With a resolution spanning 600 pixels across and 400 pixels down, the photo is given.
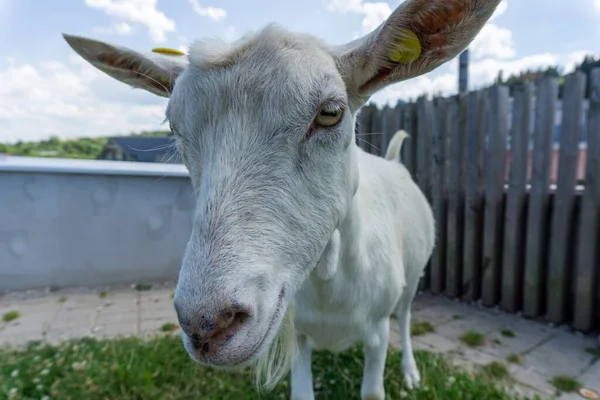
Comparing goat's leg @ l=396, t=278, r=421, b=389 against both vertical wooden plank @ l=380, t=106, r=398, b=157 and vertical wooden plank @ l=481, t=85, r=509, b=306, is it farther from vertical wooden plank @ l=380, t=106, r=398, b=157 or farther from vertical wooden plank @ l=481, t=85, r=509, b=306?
vertical wooden plank @ l=380, t=106, r=398, b=157

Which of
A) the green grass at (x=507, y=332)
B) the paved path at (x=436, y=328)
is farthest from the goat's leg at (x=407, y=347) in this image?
the green grass at (x=507, y=332)

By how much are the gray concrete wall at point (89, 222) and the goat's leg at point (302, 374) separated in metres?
3.29

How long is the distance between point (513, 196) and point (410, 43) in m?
3.12

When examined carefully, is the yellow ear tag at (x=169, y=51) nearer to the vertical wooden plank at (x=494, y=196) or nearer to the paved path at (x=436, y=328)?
the paved path at (x=436, y=328)

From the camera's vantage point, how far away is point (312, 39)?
1412 millimetres

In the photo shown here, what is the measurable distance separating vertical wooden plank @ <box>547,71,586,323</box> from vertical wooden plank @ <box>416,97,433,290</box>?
4.41 ft

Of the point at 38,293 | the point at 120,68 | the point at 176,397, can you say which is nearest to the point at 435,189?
the point at 176,397

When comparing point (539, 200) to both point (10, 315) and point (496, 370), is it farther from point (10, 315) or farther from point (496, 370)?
point (10, 315)

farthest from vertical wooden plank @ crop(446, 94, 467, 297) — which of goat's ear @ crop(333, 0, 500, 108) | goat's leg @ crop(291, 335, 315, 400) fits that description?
goat's ear @ crop(333, 0, 500, 108)

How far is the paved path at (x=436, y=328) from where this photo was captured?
304 cm

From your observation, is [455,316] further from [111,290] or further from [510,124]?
[111,290]

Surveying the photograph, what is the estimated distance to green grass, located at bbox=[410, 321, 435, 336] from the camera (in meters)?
3.74

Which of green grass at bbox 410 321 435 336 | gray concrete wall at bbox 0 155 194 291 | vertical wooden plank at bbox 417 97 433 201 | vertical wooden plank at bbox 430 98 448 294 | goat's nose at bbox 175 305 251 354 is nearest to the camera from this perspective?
goat's nose at bbox 175 305 251 354

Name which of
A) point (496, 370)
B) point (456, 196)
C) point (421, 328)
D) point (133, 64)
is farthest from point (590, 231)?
point (133, 64)
